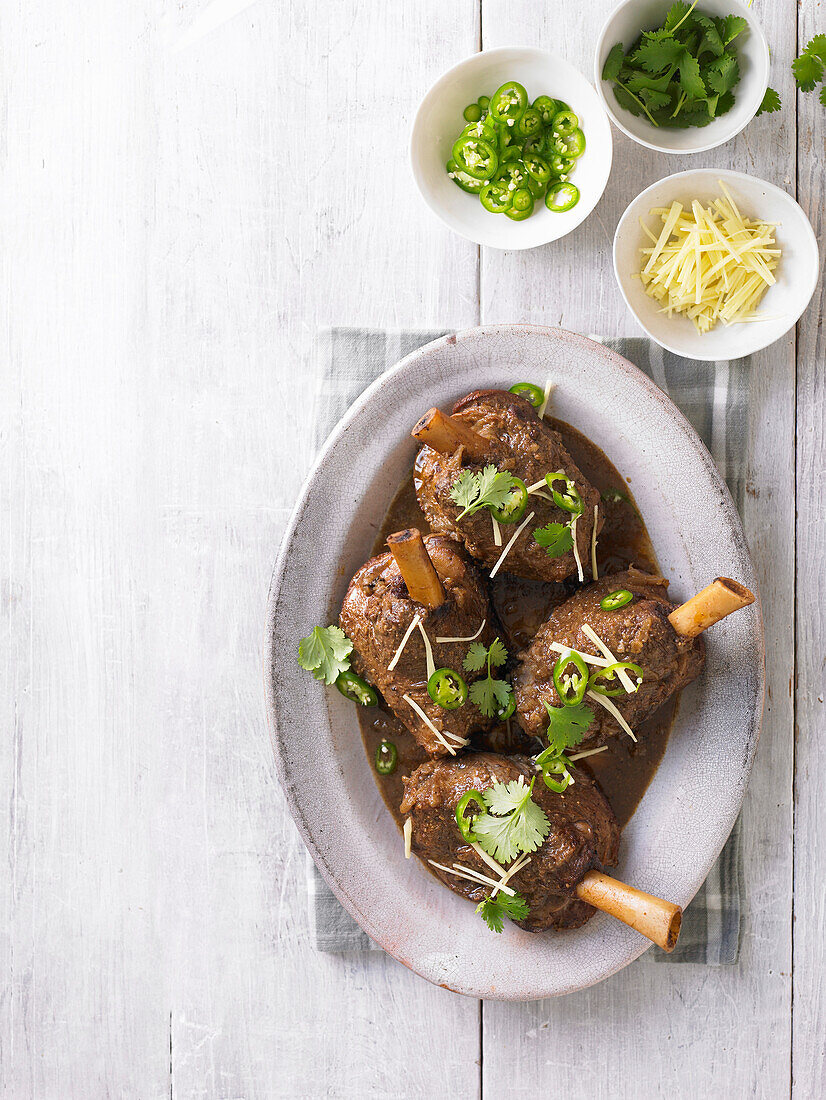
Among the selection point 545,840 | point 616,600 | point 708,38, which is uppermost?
point 708,38

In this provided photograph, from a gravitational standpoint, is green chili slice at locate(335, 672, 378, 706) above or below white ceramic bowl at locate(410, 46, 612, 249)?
below

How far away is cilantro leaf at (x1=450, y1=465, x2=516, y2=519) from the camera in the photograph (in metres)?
2.73

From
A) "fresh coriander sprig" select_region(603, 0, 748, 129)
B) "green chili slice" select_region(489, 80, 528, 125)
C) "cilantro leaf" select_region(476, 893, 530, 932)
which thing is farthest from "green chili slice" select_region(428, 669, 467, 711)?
"fresh coriander sprig" select_region(603, 0, 748, 129)

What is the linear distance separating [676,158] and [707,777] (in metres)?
2.22

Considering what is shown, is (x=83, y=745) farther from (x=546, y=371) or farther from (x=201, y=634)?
(x=546, y=371)

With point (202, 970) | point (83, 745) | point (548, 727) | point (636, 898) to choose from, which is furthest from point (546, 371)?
point (202, 970)

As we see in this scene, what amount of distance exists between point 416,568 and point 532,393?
0.80 meters

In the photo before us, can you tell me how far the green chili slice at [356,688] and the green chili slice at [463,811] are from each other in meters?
0.48

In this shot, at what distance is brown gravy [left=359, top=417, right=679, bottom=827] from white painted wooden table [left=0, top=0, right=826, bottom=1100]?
0.46 metres

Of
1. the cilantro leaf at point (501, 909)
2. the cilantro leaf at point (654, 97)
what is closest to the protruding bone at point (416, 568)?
the cilantro leaf at point (501, 909)

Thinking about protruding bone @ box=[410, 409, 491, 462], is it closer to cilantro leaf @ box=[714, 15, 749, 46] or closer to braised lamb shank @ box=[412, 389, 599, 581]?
braised lamb shank @ box=[412, 389, 599, 581]

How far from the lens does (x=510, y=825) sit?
108 inches

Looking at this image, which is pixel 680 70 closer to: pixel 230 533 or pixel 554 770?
pixel 230 533

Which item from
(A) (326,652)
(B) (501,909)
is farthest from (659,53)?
(B) (501,909)
